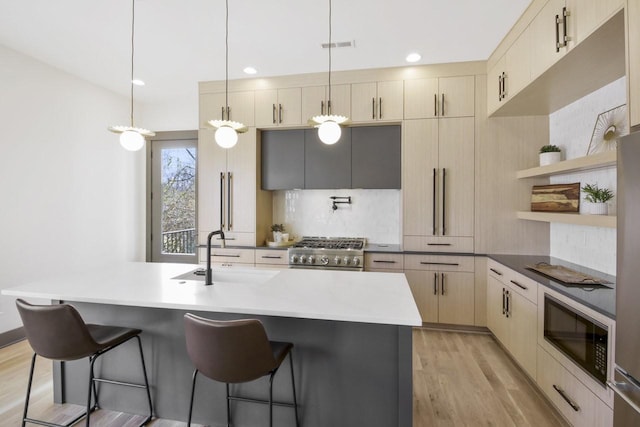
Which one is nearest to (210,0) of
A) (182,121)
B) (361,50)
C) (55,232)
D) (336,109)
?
(361,50)

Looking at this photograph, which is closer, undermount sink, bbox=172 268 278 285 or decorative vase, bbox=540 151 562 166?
undermount sink, bbox=172 268 278 285

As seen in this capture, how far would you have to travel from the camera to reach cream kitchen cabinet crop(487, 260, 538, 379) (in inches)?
92.6

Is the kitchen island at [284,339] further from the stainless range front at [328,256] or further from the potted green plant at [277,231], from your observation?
the potted green plant at [277,231]

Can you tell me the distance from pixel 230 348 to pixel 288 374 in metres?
0.61

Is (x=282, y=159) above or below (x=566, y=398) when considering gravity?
above

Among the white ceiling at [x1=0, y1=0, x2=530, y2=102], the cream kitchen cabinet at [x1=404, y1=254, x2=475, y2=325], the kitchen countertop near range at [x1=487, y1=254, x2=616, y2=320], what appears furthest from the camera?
the cream kitchen cabinet at [x1=404, y1=254, x2=475, y2=325]

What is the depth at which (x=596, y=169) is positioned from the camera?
2.47 meters

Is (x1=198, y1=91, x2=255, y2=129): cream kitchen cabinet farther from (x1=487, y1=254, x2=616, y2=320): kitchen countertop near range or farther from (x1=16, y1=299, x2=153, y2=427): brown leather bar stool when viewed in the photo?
(x1=487, y1=254, x2=616, y2=320): kitchen countertop near range

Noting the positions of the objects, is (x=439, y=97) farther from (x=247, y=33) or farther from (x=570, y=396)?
(x=570, y=396)

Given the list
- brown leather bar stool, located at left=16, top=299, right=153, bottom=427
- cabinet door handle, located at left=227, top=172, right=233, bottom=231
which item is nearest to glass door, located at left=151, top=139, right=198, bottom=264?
cabinet door handle, located at left=227, top=172, right=233, bottom=231

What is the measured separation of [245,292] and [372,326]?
744 mm

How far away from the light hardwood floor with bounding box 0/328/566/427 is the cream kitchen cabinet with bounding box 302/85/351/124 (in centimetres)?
273

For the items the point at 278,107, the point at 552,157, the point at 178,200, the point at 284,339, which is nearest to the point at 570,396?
the point at 284,339

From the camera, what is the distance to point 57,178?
3.59m
